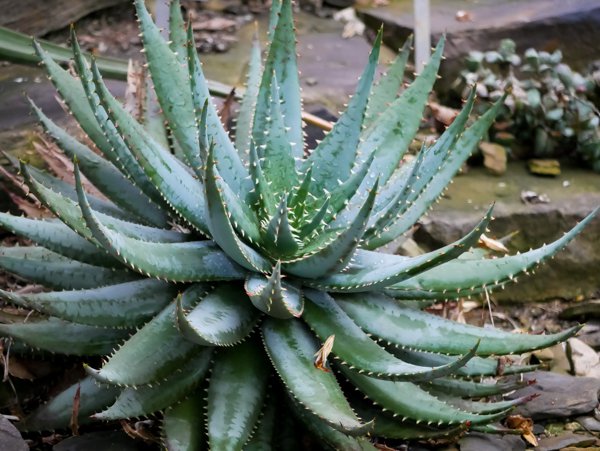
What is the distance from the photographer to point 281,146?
1.78m

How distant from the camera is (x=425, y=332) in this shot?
1.60 meters

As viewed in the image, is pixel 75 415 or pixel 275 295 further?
pixel 75 415

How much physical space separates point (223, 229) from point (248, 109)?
703 millimetres

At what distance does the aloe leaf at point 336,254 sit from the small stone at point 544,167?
2.01 meters

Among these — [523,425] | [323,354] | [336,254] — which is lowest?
[523,425]

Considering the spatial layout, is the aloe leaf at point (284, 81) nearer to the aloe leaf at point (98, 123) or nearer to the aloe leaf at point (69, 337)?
the aloe leaf at point (98, 123)

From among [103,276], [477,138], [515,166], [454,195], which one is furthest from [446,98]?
[103,276]

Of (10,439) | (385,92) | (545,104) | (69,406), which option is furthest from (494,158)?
(10,439)

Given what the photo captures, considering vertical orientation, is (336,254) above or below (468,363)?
above

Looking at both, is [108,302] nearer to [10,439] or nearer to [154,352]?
[154,352]

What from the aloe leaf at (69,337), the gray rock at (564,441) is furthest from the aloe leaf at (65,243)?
the gray rock at (564,441)

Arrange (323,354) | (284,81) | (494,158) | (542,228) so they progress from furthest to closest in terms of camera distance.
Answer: (494,158), (542,228), (284,81), (323,354)

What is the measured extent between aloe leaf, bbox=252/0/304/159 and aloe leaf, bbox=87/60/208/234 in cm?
23

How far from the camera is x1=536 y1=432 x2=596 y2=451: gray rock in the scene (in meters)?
1.97
